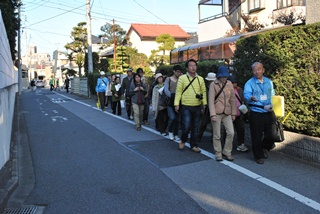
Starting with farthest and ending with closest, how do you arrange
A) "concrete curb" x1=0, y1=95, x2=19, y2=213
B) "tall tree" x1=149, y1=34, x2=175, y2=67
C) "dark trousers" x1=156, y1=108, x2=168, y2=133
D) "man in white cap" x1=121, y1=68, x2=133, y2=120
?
1. "tall tree" x1=149, y1=34, x2=175, y2=67
2. "man in white cap" x1=121, y1=68, x2=133, y2=120
3. "dark trousers" x1=156, y1=108, x2=168, y2=133
4. "concrete curb" x1=0, y1=95, x2=19, y2=213

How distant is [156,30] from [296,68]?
1990 inches

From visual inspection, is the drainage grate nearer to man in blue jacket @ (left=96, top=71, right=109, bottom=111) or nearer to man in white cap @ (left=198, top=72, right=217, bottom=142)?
man in white cap @ (left=198, top=72, right=217, bottom=142)

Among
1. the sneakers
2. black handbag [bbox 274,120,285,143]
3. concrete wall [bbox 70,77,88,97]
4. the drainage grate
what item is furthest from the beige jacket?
concrete wall [bbox 70,77,88,97]

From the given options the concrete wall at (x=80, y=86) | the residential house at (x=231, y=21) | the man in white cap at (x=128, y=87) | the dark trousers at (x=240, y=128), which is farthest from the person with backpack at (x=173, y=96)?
the concrete wall at (x=80, y=86)

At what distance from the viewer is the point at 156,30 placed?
183 feet

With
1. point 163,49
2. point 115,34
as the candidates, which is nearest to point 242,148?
point 163,49

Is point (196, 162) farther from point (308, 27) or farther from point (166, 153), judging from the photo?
point (308, 27)

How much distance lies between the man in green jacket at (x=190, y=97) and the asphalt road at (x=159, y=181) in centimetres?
71

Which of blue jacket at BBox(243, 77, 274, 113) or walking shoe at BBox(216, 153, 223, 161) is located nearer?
blue jacket at BBox(243, 77, 274, 113)

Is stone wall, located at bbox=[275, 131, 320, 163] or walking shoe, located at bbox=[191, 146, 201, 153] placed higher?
stone wall, located at bbox=[275, 131, 320, 163]

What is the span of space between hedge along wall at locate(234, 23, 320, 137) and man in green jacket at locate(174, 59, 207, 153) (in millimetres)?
1502

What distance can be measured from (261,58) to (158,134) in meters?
3.53

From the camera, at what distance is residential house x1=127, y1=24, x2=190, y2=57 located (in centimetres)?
5334

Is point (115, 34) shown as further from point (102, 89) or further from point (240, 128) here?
point (240, 128)
